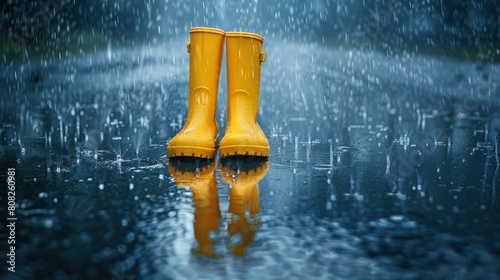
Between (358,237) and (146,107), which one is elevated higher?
(146,107)

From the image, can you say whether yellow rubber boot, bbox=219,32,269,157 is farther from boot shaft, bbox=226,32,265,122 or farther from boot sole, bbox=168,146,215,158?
boot sole, bbox=168,146,215,158

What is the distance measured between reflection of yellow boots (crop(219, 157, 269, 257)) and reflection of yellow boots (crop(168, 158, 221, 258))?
45 mm

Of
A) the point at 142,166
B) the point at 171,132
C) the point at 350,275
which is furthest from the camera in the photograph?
Result: the point at 171,132

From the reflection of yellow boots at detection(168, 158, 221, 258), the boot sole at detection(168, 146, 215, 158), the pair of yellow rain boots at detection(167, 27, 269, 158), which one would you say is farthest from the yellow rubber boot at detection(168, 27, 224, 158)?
the reflection of yellow boots at detection(168, 158, 221, 258)

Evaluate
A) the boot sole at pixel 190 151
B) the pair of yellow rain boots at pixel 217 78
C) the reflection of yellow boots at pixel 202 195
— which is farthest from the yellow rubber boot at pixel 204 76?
the reflection of yellow boots at pixel 202 195

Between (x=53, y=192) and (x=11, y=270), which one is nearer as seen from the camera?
(x=11, y=270)

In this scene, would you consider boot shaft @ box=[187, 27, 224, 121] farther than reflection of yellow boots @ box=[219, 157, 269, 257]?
Yes

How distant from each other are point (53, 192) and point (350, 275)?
111 centimetres

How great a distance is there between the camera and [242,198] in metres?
1.82

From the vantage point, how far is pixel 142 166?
8.05 feet

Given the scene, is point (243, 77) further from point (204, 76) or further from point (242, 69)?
point (204, 76)

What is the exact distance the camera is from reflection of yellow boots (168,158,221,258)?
1370mm

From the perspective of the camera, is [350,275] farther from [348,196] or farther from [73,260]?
[348,196]

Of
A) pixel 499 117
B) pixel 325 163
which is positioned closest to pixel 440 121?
pixel 499 117
